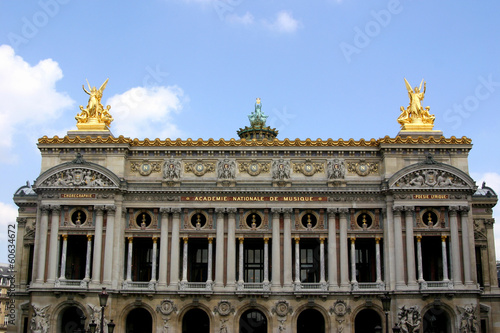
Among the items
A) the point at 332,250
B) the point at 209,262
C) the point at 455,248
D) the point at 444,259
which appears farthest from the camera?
the point at 209,262

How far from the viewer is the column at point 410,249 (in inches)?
2061

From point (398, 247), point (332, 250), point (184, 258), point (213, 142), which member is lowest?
point (184, 258)

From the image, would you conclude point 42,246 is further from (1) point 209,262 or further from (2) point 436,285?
(2) point 436,285

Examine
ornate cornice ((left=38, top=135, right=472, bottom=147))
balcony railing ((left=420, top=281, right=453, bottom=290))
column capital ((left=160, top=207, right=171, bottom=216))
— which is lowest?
balcony railing ((left=420, top=281, right=453, bottom=290))

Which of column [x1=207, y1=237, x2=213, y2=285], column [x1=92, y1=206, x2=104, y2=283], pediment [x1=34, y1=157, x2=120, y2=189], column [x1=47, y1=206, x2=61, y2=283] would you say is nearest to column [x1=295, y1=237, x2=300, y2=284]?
column [x1=207, y1=237, x2=213, y2=285]

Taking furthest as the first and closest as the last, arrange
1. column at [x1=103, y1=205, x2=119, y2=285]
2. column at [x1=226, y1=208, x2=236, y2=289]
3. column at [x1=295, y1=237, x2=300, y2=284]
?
column at [x1=226, y1=208, x2=236, y2=289]
column at [x1=295, y1=237, x2=300, y2=284]
column at [x1=103, y1=205, x2=119, y2=285]

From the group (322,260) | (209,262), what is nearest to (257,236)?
(209,262)

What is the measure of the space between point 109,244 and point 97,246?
0.96 m

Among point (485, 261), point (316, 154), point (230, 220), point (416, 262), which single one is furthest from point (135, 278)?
point (485, 261)

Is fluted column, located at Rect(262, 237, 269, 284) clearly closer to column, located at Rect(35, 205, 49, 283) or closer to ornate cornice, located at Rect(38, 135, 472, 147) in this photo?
ornate cornice, located at Rect(38, 135, 472, 147)

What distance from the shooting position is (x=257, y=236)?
5450 cm

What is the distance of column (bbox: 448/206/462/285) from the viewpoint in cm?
5222

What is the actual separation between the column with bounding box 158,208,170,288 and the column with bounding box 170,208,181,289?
493 mm

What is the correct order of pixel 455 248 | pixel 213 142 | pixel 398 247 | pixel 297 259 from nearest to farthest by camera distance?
1. pixel 455 248
2. pixel 398 247
3. pixel 297 259
4. pixel 213 142
